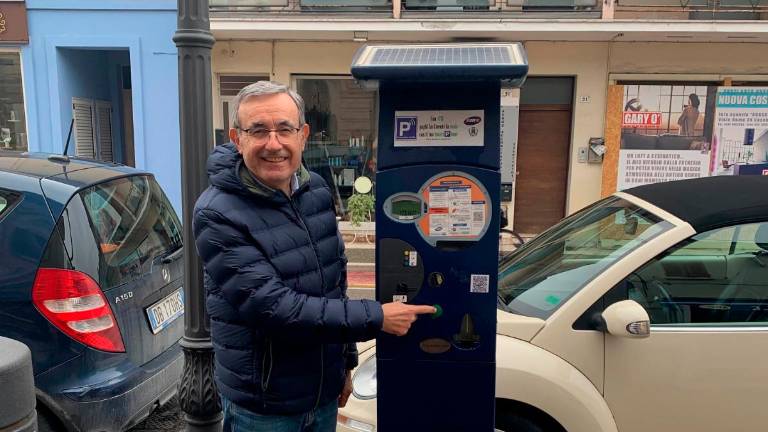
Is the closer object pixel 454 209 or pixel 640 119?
pixel 454 209

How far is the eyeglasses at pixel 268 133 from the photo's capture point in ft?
5.80

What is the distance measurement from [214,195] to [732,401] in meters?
2.27

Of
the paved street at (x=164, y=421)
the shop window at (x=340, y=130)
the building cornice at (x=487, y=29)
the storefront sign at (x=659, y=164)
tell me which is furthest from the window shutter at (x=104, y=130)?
the storefront sign at (x=659, y=164)

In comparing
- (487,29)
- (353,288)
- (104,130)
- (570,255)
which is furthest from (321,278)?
(104,130)

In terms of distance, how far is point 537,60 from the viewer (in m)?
9.58

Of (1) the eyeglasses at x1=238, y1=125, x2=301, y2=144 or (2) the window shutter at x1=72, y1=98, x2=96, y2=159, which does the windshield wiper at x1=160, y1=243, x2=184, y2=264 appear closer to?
(1) the eyeglasses at x1=238, y1=125, x2=301, y2=144

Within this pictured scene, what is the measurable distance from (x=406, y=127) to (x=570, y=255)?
145 centimetres

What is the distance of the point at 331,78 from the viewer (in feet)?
32.3

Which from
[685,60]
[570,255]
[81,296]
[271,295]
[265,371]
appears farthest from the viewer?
[685,60]

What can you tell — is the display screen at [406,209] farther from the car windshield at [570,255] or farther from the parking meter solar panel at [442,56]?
the car windshield at [570,255]

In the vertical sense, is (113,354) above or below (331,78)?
below

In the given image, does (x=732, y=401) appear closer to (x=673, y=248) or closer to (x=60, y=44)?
(x=673, y=248)

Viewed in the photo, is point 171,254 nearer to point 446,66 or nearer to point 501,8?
point 446,66

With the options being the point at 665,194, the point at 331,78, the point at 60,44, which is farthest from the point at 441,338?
the point at 60,44
